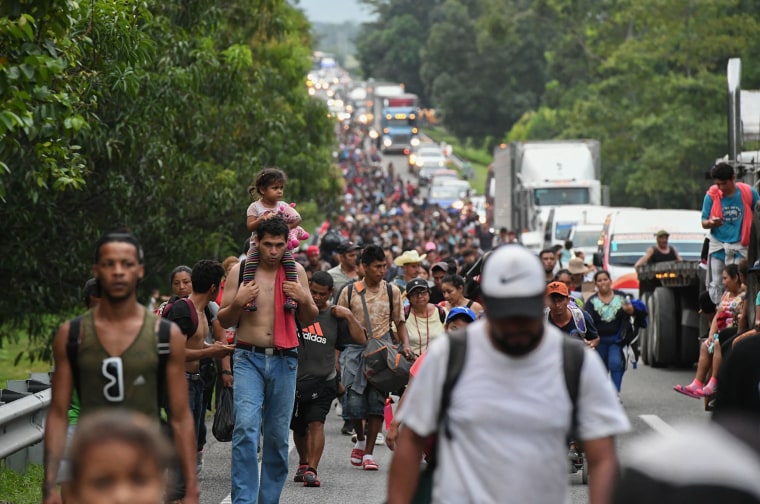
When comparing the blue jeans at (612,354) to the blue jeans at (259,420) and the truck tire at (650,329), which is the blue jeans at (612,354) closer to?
the truck tire at (650,329)

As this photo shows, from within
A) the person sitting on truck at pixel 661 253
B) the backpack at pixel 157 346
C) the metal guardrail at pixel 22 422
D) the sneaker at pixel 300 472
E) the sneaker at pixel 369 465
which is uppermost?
the backpack at pixel 157 346

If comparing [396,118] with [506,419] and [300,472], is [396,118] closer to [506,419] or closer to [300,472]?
Answer: [300,472]

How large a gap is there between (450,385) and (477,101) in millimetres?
108370

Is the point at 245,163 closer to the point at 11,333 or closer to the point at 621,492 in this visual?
the point at 11,333

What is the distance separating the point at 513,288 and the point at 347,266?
35.5 feet

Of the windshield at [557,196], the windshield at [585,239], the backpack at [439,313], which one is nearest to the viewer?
the backpack at [439,313]

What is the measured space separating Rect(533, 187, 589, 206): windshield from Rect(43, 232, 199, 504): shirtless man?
3618cm

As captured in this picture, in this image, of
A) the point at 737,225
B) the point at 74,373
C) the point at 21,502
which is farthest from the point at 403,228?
the point at 74,373

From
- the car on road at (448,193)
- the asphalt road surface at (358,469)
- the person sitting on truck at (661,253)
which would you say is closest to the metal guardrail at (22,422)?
the asphalt road surface at (358,469)

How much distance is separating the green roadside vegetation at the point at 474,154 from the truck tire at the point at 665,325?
85.6 metres

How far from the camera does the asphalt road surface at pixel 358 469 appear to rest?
11.4m

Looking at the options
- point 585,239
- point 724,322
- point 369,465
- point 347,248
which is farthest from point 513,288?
point 585,239

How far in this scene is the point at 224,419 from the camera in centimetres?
1119

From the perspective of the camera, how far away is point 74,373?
625cm
